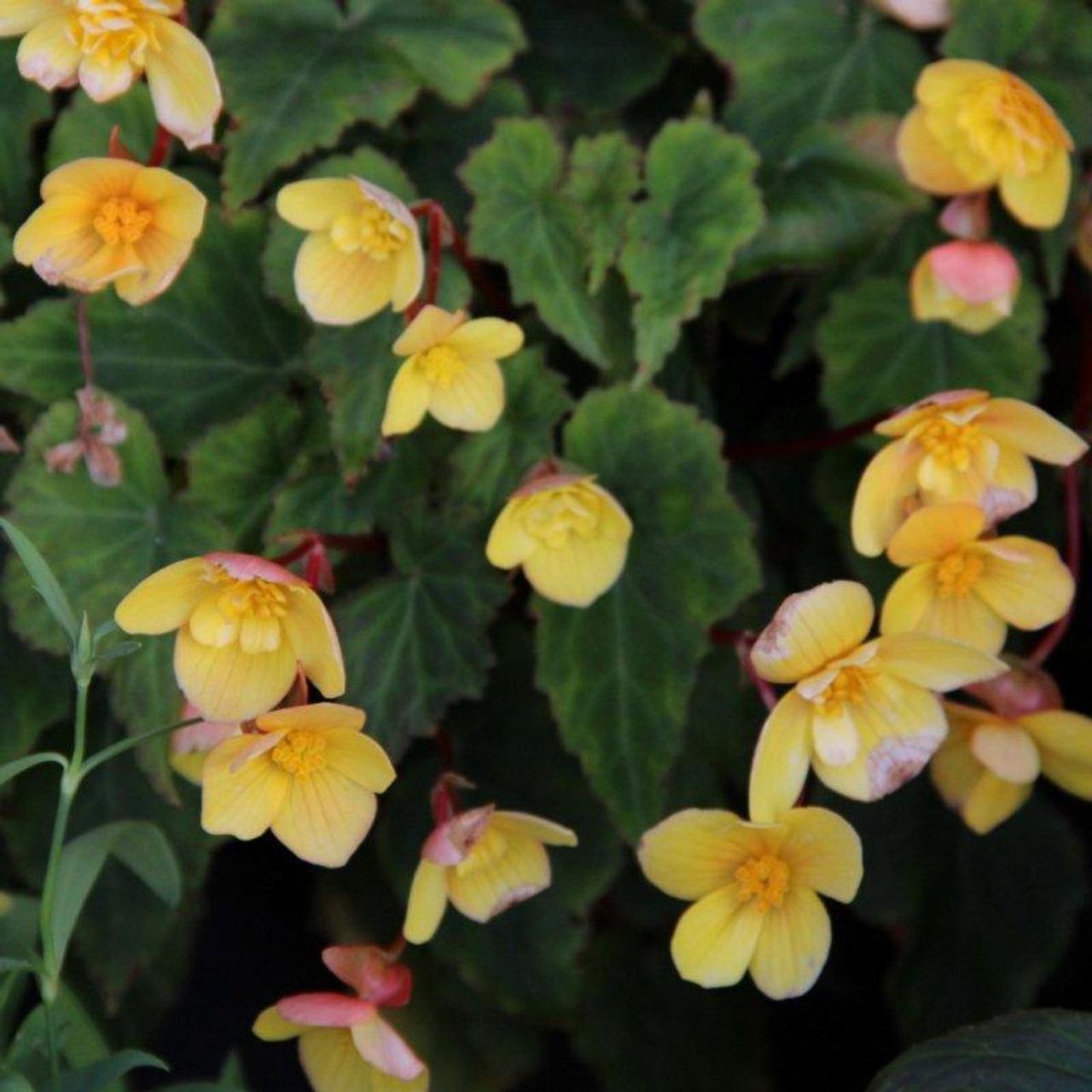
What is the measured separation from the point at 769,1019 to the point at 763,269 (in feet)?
2.44

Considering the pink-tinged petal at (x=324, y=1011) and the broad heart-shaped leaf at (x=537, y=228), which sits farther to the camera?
the broad heart-shaped leaf at (x=537, y=228)

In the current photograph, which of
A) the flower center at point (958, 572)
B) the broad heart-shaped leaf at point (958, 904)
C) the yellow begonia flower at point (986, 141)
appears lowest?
the broad heart-shaped leaf at point (958, 904)

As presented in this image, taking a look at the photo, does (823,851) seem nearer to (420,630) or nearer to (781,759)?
(781,759)

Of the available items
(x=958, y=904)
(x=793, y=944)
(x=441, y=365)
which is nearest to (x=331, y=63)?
(x=441, y=365)

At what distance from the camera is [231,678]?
0.80 m

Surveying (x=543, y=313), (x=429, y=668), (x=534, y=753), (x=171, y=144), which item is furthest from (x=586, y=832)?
(x=171, y=144)

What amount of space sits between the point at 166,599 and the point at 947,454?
40 cm

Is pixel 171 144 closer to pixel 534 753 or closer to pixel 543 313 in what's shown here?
pixel 543 313

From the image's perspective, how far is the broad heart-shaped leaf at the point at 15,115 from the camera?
1072mm

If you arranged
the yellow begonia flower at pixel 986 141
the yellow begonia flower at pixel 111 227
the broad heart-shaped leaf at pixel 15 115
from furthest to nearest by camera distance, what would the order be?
the broad heart-shaped leaf at pixel 15 115, the yellow begonia flower at pixel 986 141, the yellow begonia flower at pixel 111 227

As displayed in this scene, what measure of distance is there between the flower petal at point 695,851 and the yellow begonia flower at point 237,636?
172 millimetres

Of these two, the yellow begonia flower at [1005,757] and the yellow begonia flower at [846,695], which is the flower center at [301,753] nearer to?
the yellow begonia flower at [846,695]

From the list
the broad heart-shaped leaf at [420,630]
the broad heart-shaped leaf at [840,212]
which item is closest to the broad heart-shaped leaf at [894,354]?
the broad heart-shaped leaf at [840,212]

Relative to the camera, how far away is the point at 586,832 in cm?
A: 118
